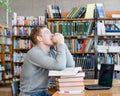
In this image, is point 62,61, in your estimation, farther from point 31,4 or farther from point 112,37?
point 31,4

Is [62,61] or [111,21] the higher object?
[111,21]

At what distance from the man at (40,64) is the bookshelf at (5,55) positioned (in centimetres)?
754

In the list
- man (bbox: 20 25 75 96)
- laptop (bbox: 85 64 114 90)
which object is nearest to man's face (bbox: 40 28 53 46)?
man (bbox: 20 25 75 96)

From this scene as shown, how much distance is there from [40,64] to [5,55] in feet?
26.8

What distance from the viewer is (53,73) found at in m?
2.30

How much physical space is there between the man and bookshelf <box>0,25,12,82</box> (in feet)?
24.7

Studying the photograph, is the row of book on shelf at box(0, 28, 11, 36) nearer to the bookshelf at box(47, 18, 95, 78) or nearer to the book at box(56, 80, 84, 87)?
the bookshelf at box(47, 18, 95, 78)

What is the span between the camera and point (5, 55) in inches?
411

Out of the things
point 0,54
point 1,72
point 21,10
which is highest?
point 21,10

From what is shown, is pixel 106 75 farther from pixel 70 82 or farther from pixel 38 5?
pixel 38 5

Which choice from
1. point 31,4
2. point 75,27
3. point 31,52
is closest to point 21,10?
point 31,4

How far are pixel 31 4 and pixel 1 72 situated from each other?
360 cm

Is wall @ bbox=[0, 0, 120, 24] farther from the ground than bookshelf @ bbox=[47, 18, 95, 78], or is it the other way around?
wall @ bbox=[0, 0, 120, 24]

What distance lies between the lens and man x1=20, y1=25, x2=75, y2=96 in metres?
2.46
